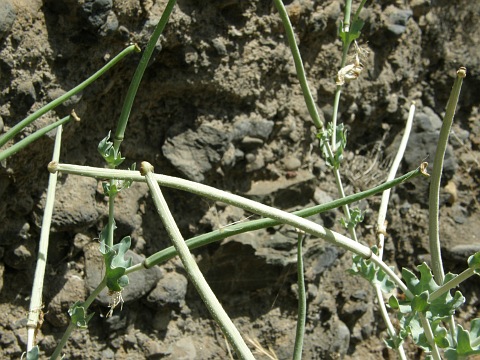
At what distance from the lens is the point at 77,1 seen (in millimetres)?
1494

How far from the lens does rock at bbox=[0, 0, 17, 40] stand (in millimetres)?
1374

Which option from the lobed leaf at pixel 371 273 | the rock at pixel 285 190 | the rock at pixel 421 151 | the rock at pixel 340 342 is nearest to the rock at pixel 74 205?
the rock at pixel 285 190

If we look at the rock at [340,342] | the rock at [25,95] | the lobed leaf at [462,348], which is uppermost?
the rock at [25,95]

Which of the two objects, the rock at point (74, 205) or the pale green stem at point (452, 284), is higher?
the rock at point (74, 205)

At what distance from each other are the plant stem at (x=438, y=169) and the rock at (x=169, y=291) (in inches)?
33.6

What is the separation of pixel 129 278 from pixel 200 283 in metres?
0.94

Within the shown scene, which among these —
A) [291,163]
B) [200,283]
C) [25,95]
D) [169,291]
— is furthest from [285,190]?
[200,283]

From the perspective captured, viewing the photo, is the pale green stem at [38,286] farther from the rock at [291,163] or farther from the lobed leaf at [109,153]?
the rock at [291,163]

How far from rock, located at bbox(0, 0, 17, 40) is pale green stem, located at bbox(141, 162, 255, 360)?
0.69m

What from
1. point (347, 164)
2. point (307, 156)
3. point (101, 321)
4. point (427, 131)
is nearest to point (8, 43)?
point (101, 321)

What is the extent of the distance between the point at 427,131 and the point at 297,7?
741 mm

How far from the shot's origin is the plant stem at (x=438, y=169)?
99 cm

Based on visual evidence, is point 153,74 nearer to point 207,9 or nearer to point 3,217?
point 207,9

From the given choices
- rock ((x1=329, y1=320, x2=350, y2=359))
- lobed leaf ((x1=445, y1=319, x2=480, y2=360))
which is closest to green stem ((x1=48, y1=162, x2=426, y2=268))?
lobed leaf ((x1=445, y1=319, x2=480, y2=360))
